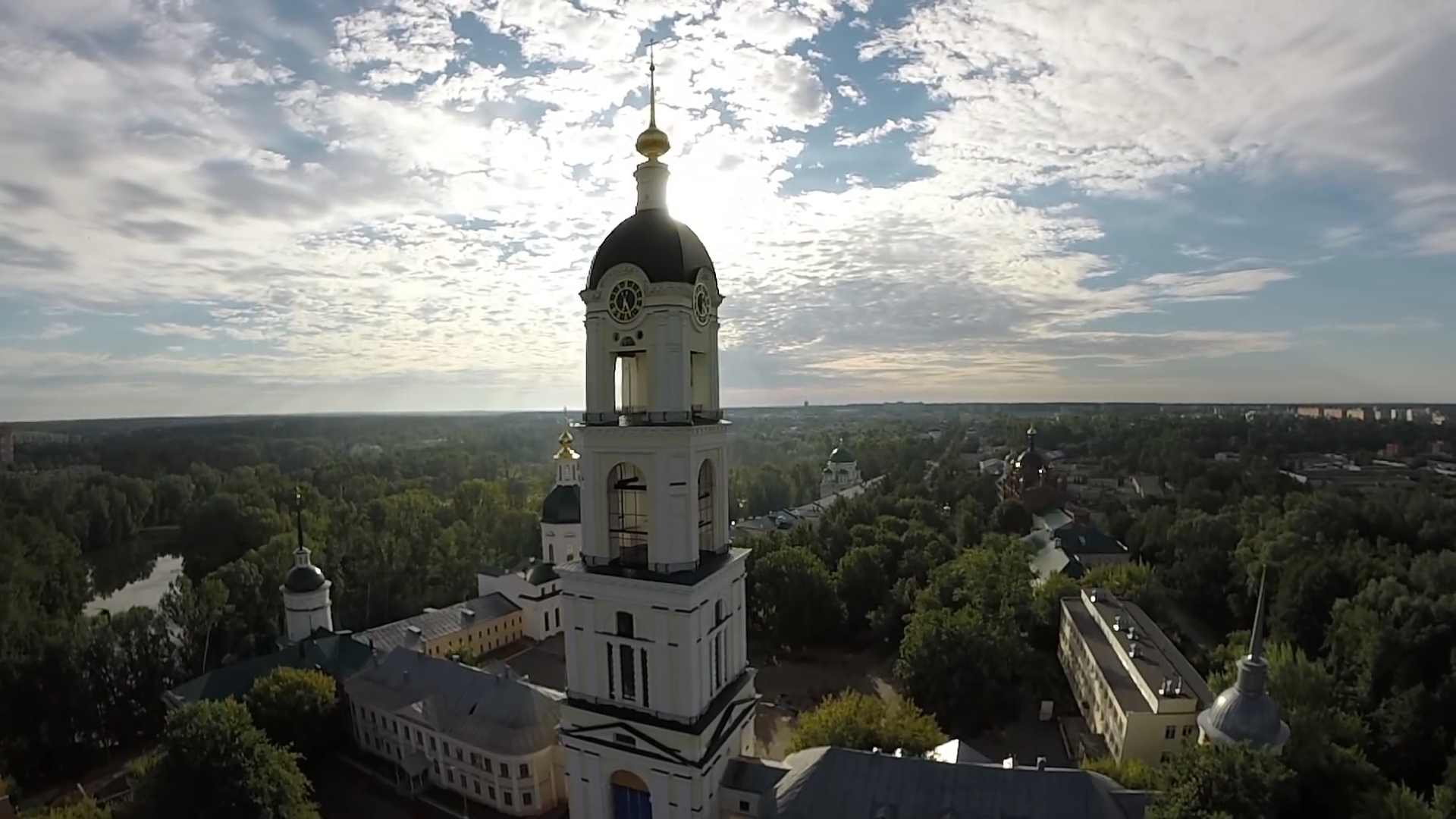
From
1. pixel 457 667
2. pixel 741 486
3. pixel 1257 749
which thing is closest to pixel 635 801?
pixel 457 667

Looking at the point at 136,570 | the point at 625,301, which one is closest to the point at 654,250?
the point at 625,301

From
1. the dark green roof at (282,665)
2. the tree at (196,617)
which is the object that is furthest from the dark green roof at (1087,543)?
the tree at (196,617)

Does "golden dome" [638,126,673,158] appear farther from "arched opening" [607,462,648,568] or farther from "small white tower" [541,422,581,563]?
"small white tower" [541,422,581,563]

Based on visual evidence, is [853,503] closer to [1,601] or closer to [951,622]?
[951,622]

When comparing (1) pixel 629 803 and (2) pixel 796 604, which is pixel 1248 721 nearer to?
(1) pixel 629 803

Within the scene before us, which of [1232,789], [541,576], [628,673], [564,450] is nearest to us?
[1232,789]

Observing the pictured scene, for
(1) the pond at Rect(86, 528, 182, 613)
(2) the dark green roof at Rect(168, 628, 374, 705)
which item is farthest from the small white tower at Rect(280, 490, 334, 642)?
(1) the pond at Rect(86, 528, 182, 613)
